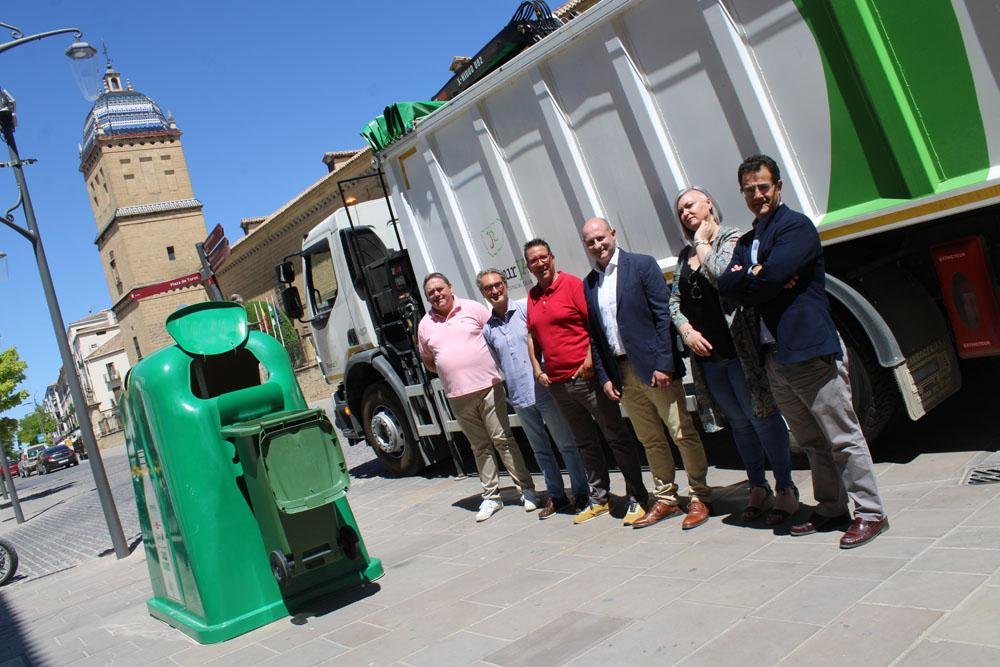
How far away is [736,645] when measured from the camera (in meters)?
3.33

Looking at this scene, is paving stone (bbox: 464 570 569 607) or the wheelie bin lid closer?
paving stone (bbox: 464 570 569 607)

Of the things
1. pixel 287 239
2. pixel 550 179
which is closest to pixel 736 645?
pixel 550 179

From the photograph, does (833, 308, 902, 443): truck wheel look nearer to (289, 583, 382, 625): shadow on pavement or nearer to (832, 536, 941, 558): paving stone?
(832, 536, 941, 558): paving stone

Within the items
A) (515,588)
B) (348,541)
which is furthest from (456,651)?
(348,541)

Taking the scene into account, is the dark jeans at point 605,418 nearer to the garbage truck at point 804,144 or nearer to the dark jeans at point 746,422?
the dark jeans at point 746,422

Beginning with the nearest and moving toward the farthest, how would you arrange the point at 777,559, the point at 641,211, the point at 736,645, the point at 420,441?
the point at 736,645, the point at 777,559, the point at 641,211, the point at 420,441

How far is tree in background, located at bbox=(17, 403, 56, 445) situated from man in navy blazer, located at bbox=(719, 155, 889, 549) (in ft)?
406

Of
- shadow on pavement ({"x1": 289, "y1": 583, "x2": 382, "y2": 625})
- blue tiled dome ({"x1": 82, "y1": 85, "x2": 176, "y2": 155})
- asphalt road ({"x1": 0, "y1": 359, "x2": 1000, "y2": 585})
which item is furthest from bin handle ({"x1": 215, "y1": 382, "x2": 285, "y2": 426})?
blue tiled dome ({"x1": 82, "y1": 85, "x2": 176, "y2": 155})

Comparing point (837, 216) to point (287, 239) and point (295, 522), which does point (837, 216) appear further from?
point (287, 239)

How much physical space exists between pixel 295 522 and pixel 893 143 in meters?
4.02

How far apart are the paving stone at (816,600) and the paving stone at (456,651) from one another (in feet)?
4.02

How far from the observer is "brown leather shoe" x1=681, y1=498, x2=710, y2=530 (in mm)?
5151

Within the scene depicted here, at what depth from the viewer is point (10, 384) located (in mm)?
30969

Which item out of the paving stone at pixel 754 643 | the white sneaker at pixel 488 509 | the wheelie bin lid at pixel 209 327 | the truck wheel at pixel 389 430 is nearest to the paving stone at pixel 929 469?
the paving stone at pixel 754 643
